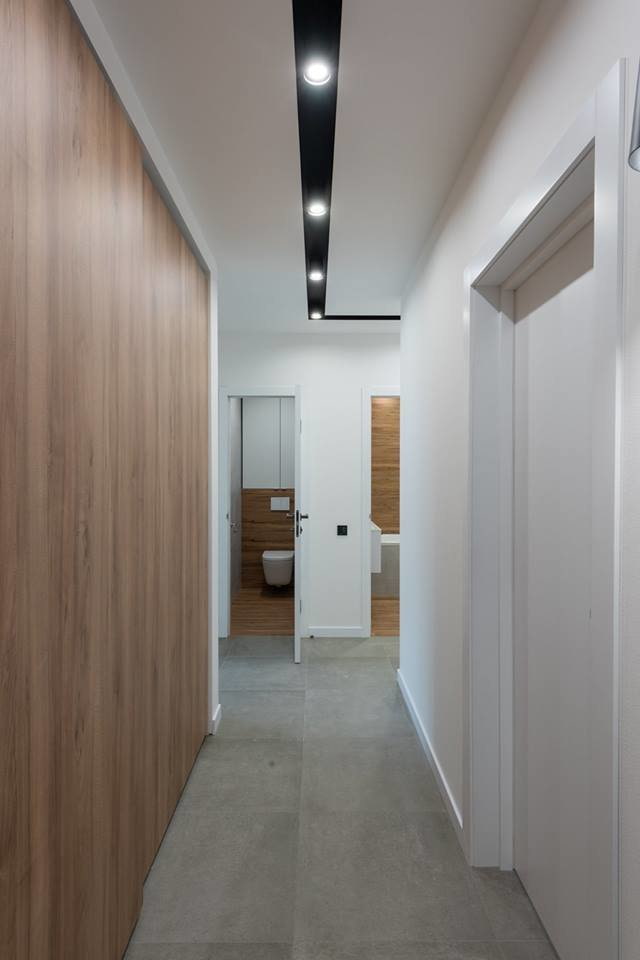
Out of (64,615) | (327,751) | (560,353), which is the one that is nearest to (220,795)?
(327,751)

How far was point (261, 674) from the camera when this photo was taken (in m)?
3.72

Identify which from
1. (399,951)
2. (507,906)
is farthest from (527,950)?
(399,951)

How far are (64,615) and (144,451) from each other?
0.71 m

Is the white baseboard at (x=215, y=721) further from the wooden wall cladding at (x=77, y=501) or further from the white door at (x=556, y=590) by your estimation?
the white door at (x=556, y=590)

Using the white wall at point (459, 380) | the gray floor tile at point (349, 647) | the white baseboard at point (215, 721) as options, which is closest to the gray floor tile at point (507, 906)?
the white wall at point (459, 380)

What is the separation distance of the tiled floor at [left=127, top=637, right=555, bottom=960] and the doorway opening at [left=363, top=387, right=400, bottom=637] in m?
1.76

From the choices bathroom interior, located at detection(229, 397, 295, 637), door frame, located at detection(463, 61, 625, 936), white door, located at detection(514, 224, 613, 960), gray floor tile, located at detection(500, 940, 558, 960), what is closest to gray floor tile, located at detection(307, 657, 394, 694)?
door frame, located at detection(463, 61, 625, 936)

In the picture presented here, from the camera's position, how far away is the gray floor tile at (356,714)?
9.52ft

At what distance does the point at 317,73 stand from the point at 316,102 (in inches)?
5.7

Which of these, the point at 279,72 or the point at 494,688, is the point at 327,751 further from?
the point at 279,72

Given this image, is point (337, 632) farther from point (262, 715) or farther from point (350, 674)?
point (262, 715)

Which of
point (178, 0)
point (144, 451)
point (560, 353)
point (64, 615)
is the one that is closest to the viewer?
point (64, 615)

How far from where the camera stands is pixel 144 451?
179cm

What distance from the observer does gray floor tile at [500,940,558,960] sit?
154 centimetres
